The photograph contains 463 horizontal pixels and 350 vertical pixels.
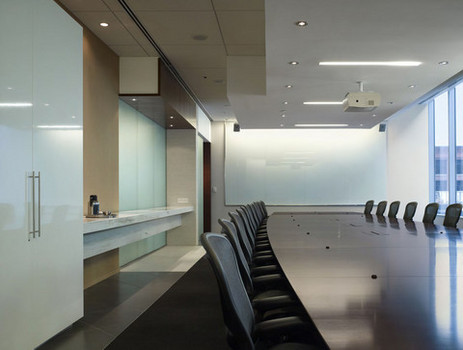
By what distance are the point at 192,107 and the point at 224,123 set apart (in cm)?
330

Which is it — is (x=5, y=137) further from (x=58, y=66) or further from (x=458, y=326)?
(x=458, y=326)

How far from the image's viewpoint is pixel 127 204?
7.00m

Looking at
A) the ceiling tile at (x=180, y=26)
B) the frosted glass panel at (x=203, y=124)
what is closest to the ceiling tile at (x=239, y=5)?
the ceiling tile at (x=180, y=26)

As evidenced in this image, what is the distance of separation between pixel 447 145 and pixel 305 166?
12.7ft

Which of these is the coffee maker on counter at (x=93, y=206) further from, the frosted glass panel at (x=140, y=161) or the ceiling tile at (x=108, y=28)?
the ceiling tile at (x=108, y=28)

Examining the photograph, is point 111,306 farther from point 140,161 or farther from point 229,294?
point 140,161

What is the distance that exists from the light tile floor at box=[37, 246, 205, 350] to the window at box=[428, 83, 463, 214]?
6009 millimetres

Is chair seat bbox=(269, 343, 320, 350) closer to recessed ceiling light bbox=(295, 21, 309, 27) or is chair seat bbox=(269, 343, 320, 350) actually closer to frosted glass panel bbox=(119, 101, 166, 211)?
recessed ceiling light bbox=(295, 21, 309, 27)

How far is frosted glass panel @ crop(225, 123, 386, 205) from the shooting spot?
40.0 feet

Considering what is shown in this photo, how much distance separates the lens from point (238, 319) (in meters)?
1.42

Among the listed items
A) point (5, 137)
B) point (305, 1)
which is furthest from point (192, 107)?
point (5, 137)

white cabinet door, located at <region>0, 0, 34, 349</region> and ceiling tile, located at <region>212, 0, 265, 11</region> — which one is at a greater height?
ceiling tile, located at <region>212, 0, 265, 11</region>

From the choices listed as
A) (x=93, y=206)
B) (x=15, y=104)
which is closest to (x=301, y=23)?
(x=15, y=104)

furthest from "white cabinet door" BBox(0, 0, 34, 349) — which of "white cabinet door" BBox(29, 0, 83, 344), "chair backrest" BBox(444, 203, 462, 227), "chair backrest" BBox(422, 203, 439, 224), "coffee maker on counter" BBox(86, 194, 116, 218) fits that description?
"chair backrest" BBox(422, 203, 439, 224)
